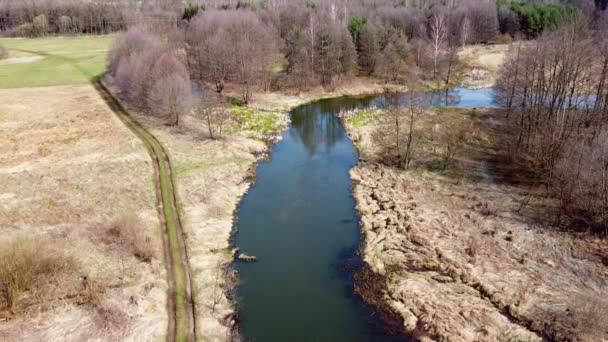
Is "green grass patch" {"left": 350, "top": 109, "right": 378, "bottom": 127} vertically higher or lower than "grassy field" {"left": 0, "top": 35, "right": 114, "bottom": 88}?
lower

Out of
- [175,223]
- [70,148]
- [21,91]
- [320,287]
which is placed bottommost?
[320,287]

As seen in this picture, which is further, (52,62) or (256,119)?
(52,62)

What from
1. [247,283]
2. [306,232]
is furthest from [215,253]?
[306,232]

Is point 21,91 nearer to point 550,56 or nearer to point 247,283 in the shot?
point 247,283

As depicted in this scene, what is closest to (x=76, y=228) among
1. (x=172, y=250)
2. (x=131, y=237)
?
(x=131, y=237)

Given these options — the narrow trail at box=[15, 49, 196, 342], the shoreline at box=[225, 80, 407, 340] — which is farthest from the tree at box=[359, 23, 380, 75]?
the narrow trail at box=[15, 49, 196, 342]

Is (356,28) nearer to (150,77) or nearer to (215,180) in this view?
(150,77)

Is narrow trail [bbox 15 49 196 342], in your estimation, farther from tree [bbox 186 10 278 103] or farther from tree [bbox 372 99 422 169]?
tree [bbox 186 10 278 103]
